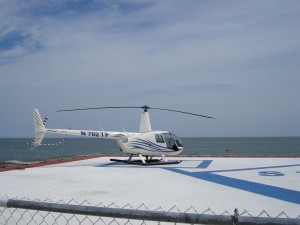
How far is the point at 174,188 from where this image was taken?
1070 cm

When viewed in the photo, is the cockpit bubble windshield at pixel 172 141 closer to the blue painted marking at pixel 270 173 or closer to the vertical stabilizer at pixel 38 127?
the blue painted marking at pixel 270 173

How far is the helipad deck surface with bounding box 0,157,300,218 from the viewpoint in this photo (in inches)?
333

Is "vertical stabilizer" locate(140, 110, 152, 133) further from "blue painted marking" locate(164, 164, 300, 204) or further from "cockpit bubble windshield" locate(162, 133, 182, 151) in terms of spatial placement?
"blue painted marking" locate(164, 164, 300, 204)

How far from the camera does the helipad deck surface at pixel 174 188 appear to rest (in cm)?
846

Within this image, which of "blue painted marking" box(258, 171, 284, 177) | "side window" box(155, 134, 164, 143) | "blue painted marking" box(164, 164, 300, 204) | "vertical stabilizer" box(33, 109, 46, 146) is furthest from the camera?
"side window" box(155, 134, 164, 143)

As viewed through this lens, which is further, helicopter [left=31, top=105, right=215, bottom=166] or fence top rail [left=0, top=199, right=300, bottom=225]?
helicopter [left=31, top=105, right=215, bottom=166]

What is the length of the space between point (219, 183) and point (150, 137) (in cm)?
663

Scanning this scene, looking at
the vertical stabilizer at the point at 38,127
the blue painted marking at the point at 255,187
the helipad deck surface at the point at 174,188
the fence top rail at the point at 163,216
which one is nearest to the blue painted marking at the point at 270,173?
the helipad deck surface at the point at 174,188

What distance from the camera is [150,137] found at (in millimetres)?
17750

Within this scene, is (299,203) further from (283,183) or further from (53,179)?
(53,179)

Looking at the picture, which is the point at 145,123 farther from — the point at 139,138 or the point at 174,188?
the point at 174,188

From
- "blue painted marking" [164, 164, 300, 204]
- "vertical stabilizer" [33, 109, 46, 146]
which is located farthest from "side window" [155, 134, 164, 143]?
"vertical stabilizer" [33, 109, 46, 146]

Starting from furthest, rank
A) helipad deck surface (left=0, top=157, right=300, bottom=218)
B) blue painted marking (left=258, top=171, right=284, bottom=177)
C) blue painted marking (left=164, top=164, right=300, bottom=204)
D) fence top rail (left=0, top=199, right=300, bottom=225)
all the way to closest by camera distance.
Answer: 1. blue painted marking (left=258, top=171, right=284, bottom=177)
2. blue painted marking (left=164, top=164, right=300, bottom=204)
3. helipad deck surface (left=0, top=157, right=300, bottom=218)
4. fence top rail (left=0, top=199, right=300, bottom=225)

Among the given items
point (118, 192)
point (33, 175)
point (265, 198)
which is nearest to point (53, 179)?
point (33, 175)
